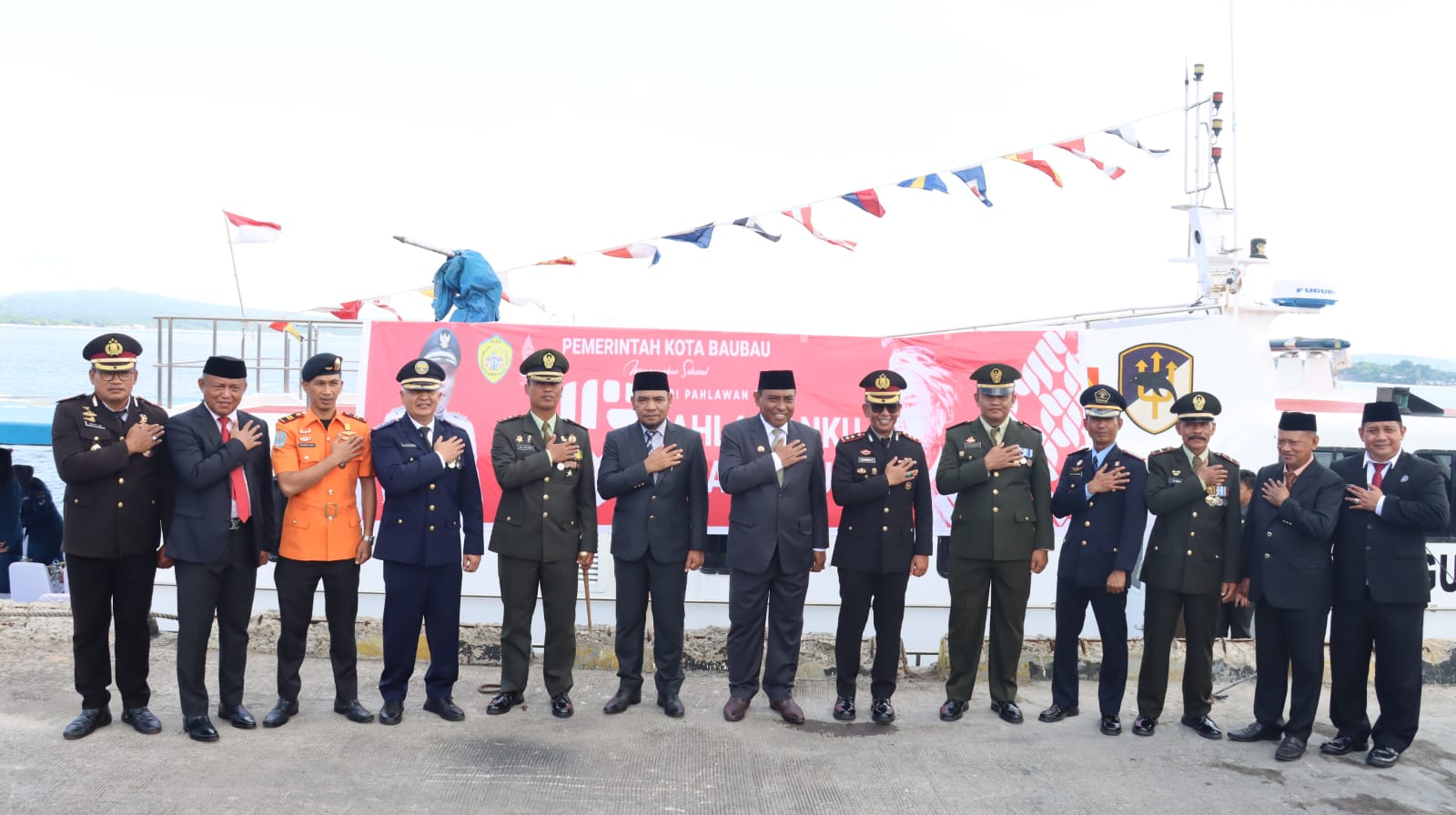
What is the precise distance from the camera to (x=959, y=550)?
5.84m

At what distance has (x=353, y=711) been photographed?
5348 mm

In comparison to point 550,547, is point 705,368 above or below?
above

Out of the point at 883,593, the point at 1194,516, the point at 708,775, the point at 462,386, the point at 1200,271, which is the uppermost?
the point at 1200,271

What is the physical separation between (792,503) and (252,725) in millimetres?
2830

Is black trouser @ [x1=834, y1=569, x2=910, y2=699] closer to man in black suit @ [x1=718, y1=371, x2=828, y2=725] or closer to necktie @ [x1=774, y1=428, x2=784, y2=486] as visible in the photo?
man in black suit @ [x1=718, y1=371, x2=828, y2=725]

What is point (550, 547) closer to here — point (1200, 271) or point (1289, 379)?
point (1200, 271)

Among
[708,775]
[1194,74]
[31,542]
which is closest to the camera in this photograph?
[708,775]

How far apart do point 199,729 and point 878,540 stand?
3.35 meters

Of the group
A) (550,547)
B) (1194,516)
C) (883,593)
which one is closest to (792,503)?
(883,593)

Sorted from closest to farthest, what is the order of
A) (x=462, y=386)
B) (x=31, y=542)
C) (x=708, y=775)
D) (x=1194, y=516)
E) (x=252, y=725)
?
1. (x=708, y=775)
2. (x=252, y=725)
3. (x=1194, y=516)
4. (x=462, y=386)
5. (x=31, y=542)

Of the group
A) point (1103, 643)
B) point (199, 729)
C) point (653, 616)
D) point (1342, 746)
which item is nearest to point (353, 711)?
point (199, 729)

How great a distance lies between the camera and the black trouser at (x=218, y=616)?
16.7ft

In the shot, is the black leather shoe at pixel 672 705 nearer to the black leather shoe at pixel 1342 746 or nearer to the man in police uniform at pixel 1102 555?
the man in police uniform at pixel 1102 555

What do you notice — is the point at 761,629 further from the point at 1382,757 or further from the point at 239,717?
the point at 1382,757
